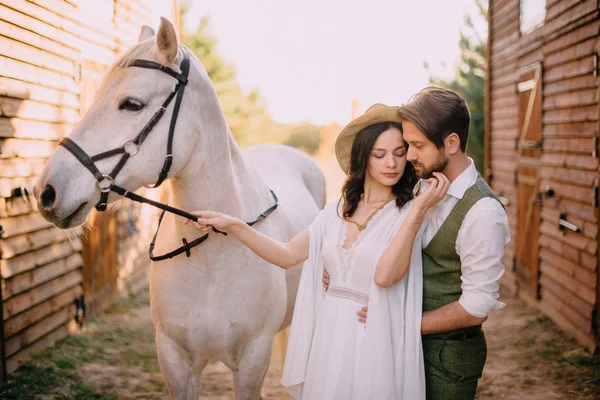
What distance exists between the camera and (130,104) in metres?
2.06

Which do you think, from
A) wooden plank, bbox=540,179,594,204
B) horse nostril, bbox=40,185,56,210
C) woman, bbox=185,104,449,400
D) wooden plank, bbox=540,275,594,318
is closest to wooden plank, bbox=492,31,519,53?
wooden plank, bbox=540,179,594,204

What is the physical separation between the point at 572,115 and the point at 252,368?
4.18 metres

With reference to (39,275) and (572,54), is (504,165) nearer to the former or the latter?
(572,54)

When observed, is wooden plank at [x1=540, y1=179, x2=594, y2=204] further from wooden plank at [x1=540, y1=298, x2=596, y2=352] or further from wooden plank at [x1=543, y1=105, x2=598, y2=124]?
wooden plank at [x1=540, y1=298, x2=596, y2=352]

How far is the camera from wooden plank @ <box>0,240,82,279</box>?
419cm

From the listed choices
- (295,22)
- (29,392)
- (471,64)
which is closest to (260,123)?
(471,64)

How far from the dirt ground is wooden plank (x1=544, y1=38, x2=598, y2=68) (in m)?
2.64

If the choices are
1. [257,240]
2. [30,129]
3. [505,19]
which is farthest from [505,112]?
[257,240]

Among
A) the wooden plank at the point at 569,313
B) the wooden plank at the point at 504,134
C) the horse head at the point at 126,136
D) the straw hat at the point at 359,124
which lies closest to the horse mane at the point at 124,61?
the horse head at the point at 126,136

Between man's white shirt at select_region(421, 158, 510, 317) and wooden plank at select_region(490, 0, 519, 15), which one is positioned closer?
man's white shirt at select_region(421, 158, 510, 317)

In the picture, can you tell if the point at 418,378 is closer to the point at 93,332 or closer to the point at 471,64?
the point at 93,332

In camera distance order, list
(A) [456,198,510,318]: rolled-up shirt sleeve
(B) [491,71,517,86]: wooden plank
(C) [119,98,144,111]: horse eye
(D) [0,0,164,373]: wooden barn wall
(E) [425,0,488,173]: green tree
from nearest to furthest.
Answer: (A) [456,198,510,318]: rolled-up shirt sleeve, (C) [119,98,144,111]: horse eye, (D) [0,0,164,373]: wooden barn wall, (B) [491,71,517,86]: wooden plank, (E) [425,0,488,173]: green tree

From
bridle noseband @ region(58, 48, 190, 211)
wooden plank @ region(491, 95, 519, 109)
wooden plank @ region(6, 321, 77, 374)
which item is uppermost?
wooden plank @ region(491, 95, 519, 109)

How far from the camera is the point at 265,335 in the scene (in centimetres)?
275
